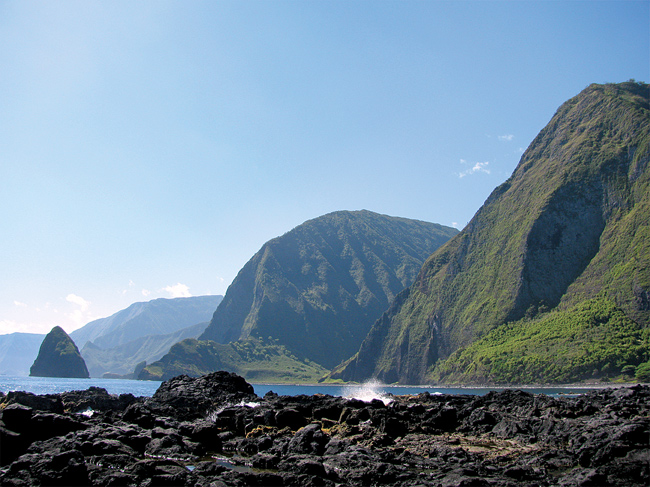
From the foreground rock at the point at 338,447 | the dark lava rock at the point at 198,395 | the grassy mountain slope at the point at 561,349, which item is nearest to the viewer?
the foreground rock at the point at 338,447

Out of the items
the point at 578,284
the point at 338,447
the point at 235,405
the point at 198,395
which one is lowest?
the point at 235,405

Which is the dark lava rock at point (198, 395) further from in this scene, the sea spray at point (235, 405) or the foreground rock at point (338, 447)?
the foreground rock at point (338, 447)

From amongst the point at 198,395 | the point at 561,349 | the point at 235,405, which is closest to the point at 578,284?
the point at 561,349

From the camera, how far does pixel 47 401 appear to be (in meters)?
41.9

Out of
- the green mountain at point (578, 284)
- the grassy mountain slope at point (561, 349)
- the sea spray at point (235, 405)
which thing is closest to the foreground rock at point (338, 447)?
the sea spray at point (235, 405)

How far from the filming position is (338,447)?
25.8 metres

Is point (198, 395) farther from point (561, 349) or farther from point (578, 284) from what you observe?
point (578, 284)

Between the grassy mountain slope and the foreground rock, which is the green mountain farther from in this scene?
the foreground rock

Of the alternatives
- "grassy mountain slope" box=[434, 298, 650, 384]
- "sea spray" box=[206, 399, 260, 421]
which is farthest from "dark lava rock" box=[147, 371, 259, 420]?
"grassy mountain slope" box=[434, 298, 650, 384]

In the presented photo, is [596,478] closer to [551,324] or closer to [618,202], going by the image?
[551,324]

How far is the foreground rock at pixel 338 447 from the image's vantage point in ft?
63.6

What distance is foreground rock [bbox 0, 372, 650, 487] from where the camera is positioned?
19375mm

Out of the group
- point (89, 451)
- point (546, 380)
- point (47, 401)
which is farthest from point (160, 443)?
point (546, 380)

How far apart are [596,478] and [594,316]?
509 feet
